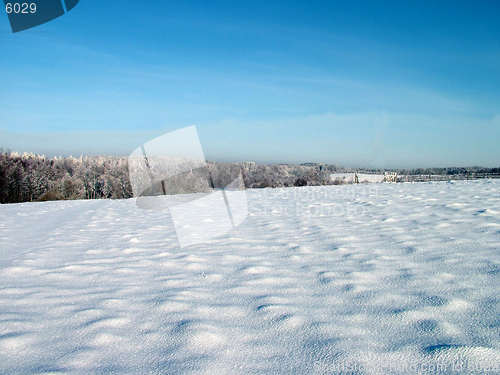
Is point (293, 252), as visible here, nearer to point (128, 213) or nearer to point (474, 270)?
point (474, 270)

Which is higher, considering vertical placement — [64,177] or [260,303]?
[64,177]

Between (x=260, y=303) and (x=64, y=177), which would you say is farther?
(x=64, y=177)

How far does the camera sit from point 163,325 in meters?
1.66

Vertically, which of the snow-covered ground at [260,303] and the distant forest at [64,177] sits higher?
the distant forest at [64,177]

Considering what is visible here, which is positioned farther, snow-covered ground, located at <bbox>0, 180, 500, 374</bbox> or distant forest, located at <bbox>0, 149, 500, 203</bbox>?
distant forest, located at <bbox>0, 149, 500, 203</bbox>

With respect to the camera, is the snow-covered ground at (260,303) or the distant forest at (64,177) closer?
the snow-covered ground at (260,303)

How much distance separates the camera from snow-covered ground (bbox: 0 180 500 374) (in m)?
1.32

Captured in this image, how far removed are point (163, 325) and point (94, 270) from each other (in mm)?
1347

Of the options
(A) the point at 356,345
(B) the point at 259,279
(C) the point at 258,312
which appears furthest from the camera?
(B) the point at 259,279

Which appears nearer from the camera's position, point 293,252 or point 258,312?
point 258,312

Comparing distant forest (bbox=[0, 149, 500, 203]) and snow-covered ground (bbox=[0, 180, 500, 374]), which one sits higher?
distant forest (bbox=[0, 149, 500, 203])

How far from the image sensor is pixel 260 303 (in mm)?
1923

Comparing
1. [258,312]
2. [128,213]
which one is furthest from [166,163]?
[258,312]

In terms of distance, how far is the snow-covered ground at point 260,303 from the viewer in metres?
1.32
